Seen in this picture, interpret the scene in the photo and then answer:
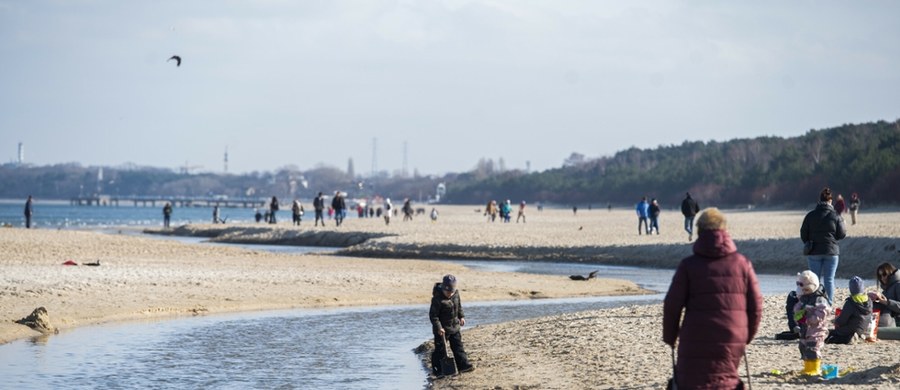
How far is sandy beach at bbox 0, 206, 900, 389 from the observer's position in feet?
40.9

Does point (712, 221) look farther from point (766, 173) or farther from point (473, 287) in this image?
point (766, 173)

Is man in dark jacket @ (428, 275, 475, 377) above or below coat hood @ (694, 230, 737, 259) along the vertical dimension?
below

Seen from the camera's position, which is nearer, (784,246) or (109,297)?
(109,297)

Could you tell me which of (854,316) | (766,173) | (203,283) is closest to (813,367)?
(854,316)

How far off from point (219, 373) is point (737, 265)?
822 centimetres

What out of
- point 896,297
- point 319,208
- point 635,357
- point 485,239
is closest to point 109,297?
point 635,357

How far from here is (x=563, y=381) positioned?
39.7 feet

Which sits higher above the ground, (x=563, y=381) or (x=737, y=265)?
(x=737, y=265)

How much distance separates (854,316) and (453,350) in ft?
13.6

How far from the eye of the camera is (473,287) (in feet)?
87.2

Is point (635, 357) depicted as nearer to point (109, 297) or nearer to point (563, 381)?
point (563, 381)

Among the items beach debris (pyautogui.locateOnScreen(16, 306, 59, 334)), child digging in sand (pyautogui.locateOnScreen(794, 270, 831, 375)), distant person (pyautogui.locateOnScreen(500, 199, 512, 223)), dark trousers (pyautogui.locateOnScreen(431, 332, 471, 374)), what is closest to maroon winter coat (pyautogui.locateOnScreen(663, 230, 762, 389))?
child digging in sand (pyautogui.locateOnScreen(794, 270, 831, 375))

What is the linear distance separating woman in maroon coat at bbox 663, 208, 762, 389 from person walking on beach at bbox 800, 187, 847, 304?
24.3ft

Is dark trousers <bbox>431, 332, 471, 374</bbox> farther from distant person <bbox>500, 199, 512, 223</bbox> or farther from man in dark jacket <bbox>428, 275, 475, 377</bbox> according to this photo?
distant person <bbox>500, 199, 512, 223</bbox>
